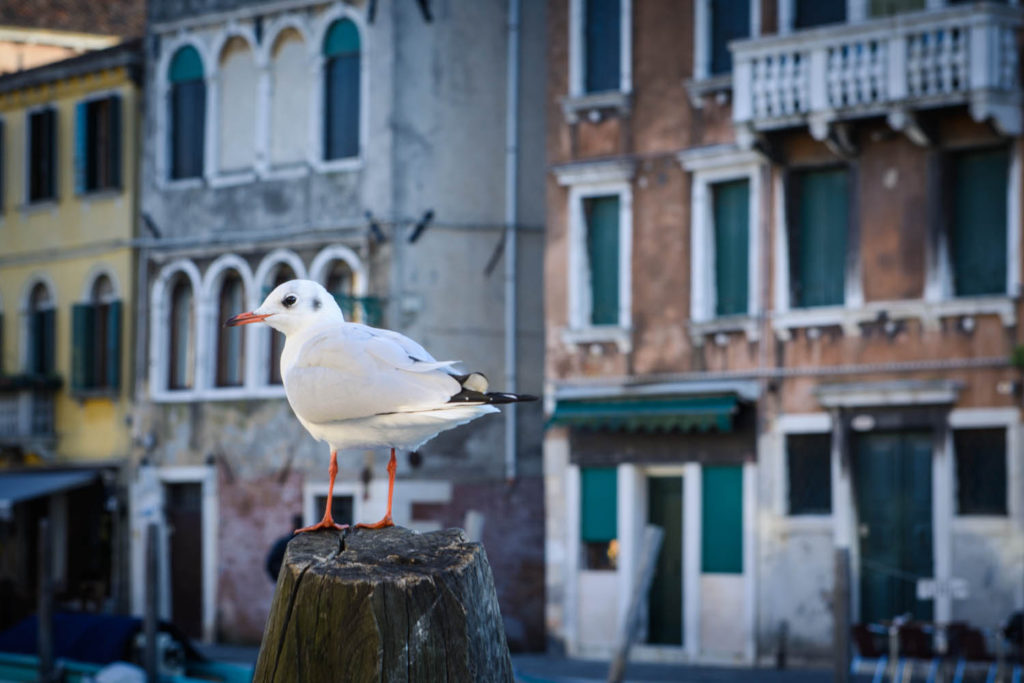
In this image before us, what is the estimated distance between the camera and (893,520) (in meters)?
20.8

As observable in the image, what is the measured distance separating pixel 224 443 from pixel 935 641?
541 inches

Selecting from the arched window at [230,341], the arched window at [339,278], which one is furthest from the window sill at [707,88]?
the arched window at [230,341]

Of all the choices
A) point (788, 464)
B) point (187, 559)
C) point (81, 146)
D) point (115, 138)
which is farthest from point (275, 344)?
point (788, 464)

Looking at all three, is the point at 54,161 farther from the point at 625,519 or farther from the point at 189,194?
the point at 625,519

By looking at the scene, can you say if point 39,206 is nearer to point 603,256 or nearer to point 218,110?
point 218,110

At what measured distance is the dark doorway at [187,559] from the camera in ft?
93.7

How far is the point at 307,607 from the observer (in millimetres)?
3605

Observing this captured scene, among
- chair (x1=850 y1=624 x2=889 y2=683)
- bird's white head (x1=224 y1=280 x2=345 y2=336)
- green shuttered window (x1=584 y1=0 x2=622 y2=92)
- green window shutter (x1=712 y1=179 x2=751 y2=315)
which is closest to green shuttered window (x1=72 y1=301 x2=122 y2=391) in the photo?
green shuttered window (x1=584 y1=0 x2=622 y2=92)

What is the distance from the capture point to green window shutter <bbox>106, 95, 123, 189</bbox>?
3039 cm

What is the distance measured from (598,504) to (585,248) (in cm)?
338

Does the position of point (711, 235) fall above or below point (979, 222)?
above

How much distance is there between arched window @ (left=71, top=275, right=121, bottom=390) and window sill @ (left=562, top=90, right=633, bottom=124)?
992 cm

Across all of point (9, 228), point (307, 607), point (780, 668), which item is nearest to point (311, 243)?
point (9, 228)

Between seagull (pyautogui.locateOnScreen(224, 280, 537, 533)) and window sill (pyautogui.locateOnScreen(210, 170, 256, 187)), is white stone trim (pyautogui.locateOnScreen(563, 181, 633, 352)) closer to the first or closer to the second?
window sill (pyautogui.locateOnScreen(210, 170, 256, 187))
